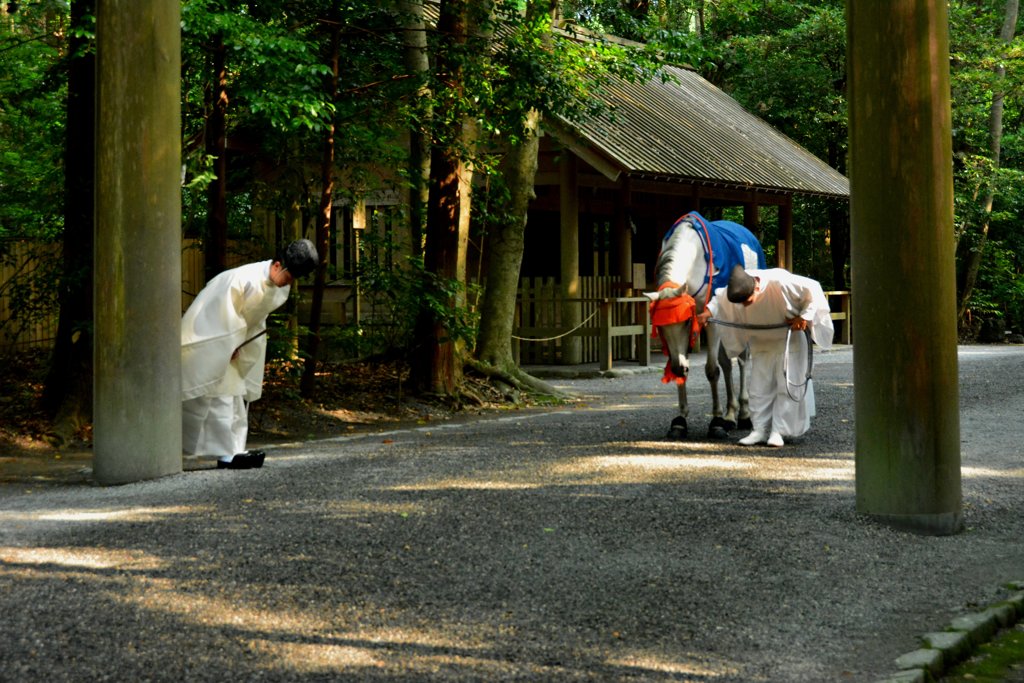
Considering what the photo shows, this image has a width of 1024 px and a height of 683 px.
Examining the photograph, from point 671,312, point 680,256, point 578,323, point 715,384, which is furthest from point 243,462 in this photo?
point 578,323

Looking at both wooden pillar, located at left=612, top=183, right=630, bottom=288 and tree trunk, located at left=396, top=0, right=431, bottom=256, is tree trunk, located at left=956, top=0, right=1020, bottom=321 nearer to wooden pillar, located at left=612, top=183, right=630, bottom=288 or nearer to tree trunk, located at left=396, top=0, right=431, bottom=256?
wooden pillar, located at left=612, top=183, right=630, bottom=288

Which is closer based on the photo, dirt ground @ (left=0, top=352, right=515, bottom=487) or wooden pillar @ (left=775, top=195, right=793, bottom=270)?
dirt ground @ (left=0, top=352, right=515, bottom=487)

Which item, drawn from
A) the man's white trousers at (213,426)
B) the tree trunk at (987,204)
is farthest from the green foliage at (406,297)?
the tree trunk at (987,204)

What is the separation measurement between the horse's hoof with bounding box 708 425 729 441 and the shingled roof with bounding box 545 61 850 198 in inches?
296

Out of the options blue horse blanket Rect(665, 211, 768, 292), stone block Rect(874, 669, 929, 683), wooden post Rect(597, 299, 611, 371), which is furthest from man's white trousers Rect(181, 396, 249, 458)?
wooden post Rect(597, 299, 611, 371)

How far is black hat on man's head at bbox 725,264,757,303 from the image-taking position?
33.7 feet

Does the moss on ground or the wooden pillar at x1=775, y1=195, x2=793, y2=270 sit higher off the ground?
the wooden pillar at x1=775, y1=195, x2=793, y2=270

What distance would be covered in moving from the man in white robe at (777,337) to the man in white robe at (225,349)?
3603mm

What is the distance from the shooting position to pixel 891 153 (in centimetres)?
695

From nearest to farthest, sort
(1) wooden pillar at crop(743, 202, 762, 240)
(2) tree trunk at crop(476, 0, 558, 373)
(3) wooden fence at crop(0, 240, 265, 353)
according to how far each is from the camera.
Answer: (3) wooden fence at crop(0, 240, 265, 353), (2) tree trunk at crop(476, 0, 558, 373), (1) wooden pillar at crop(743, 202, 762, 240)

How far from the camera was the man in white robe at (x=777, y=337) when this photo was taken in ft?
33.7

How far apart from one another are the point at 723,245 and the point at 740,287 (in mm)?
1817

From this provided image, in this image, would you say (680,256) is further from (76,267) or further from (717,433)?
(76,267)

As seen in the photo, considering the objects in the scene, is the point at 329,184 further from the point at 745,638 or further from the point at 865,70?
the point at 745,638
